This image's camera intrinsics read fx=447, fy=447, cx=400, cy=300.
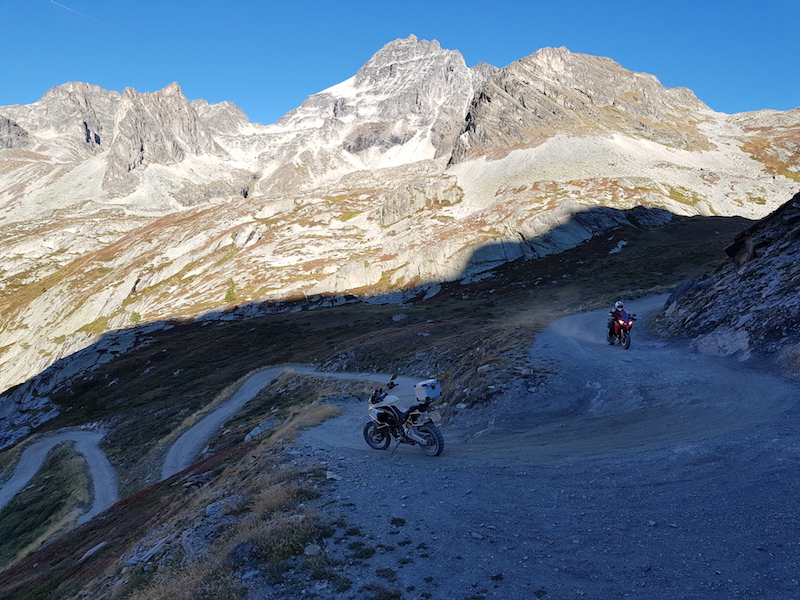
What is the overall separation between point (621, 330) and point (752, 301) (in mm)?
5726

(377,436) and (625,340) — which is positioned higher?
(625,340)

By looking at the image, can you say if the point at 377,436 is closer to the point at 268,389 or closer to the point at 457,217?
the point at 268,389

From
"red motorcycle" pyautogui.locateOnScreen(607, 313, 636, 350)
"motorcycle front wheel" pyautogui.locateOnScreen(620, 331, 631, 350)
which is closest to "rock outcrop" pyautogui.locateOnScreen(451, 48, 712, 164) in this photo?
"red motorcycle" pyautogui.locateOnScreen(607, 313, 636, 350)

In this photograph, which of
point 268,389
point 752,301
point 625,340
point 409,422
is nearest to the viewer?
point 409,422

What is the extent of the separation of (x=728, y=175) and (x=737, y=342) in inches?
5004

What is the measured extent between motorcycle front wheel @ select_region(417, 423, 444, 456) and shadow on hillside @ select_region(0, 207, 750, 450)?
4325 cm

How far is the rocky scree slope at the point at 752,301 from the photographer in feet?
56.3

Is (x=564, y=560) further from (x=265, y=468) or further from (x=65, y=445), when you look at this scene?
(x=65, y=445)

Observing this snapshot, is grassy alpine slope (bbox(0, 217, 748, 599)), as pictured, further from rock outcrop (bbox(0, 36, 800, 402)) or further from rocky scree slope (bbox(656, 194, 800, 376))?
rock outcrop (bbox(0, 36, 800, 402))

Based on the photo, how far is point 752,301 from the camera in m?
19.8

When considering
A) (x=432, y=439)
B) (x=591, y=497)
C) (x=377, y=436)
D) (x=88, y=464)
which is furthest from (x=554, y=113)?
(x=591, y=497)

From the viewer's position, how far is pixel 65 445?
165 feet

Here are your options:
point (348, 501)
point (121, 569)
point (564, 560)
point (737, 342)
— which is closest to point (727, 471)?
point (564, 560)

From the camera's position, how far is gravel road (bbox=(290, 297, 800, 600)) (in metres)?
6.96
